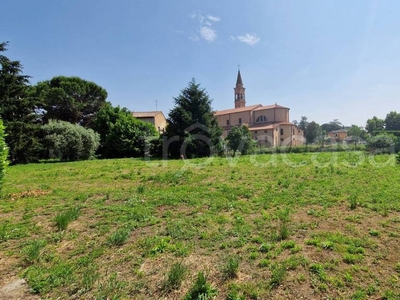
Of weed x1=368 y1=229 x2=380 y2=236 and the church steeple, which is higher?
the church steeple

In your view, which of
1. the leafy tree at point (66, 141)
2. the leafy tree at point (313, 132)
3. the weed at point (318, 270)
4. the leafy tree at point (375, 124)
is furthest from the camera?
the leafy tree at point (375, 124)

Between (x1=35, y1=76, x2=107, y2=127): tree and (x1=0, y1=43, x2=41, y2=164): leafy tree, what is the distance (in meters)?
7.92

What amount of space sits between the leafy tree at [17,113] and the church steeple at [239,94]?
174 feet

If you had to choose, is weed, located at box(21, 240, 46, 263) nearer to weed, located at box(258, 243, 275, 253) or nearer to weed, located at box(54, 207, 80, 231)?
weed, located at box(54, 207, 80, 231)

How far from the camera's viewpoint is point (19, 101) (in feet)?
63.2

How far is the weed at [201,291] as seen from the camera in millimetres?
2570

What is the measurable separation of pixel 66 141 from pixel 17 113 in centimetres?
470

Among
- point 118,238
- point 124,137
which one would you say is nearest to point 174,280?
point 118,238

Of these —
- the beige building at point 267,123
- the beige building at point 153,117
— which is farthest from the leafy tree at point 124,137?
the beige building at point 267,123

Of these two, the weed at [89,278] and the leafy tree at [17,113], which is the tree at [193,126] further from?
the weed at [89,278]

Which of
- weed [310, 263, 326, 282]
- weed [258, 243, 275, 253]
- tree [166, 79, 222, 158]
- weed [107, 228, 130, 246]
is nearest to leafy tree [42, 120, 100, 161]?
tree [166, 79, 222, 158]

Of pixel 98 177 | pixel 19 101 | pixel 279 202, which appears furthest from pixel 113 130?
pixel 279 202

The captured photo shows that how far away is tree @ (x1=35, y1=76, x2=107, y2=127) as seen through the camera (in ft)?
94.4

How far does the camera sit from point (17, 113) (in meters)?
19.7
